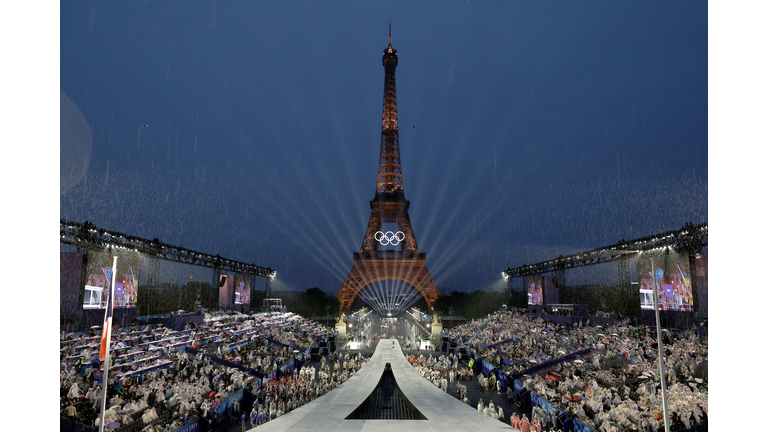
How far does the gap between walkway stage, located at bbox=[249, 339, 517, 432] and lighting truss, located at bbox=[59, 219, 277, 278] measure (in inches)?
891

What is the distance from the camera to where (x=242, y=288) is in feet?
182

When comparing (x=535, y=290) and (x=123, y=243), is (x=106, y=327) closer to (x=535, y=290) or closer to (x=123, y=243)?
(x=123, y=243)

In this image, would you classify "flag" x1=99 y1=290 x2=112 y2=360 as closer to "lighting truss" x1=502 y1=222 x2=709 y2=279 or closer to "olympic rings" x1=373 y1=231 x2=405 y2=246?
"lighting truss" x1=502 y1=222 x2=709 y2=279

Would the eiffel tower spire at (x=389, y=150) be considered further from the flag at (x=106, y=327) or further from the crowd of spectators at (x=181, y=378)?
the flag at (x=106, y=327)

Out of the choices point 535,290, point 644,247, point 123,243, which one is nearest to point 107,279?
point 123,243

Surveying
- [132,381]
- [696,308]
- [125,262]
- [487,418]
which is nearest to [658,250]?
[696,308]

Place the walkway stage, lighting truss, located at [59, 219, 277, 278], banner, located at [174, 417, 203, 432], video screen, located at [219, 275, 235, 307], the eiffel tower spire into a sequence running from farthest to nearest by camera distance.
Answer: the eiffel tower spire
video screen, located at [219, 275, 235, 307]
lighting truss, located at [59, 219, 277, 278]
banner, located at [174, 417, 203, 432]
the walkway stage

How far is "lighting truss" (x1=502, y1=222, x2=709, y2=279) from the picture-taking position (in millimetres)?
27188

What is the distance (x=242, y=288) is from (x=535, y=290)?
4270cm

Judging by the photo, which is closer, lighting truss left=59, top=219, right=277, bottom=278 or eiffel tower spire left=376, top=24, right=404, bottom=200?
lighting truss left=59, top=219, right=277, bottom=278

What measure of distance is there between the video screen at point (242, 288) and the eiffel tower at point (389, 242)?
14.4 meters

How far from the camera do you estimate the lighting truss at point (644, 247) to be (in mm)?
27188

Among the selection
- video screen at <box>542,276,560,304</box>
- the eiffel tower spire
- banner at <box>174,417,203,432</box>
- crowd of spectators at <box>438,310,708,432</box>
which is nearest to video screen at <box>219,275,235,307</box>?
the eiffel tower spire

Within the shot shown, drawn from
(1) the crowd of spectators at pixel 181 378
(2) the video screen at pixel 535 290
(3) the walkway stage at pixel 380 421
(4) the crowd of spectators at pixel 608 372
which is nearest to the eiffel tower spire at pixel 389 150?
(2) the video screen at pixel 535 290
